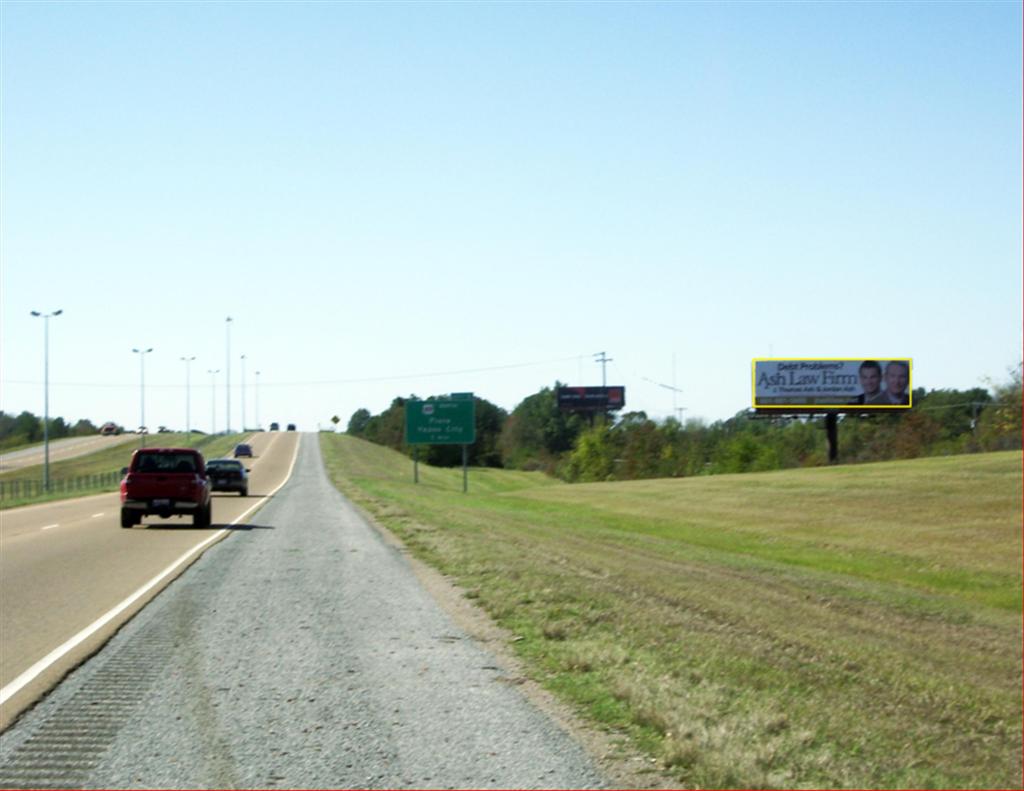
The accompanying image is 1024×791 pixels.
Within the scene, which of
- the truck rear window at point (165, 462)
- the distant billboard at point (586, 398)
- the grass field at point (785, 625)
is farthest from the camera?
the distant billboard at point (586, 398)

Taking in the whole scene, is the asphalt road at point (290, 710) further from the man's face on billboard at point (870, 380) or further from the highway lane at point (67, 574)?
the man's face on billboard at point (870, 380)

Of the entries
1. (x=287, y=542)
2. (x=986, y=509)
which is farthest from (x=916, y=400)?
(x=287, y=542)

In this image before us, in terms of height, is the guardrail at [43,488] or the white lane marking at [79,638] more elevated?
the guardrail at [43,488]

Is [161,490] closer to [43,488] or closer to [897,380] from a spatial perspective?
[897,380]

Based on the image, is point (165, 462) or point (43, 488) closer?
point (165, 462)

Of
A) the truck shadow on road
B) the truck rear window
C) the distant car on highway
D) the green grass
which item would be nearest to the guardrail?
the green grass

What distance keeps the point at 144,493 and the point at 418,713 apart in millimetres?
23661

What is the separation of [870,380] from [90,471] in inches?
2592

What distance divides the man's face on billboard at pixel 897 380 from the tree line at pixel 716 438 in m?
0.85

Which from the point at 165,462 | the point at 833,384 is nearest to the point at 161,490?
the point at 165,462

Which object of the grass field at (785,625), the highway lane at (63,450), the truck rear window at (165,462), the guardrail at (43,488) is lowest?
the grass field at (785,625)

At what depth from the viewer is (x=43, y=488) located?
65.2 m

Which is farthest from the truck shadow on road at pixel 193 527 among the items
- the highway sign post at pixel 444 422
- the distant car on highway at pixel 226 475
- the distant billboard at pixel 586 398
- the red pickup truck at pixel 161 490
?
the distant billboard at pixel 586 398

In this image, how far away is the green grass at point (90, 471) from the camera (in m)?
59.3
